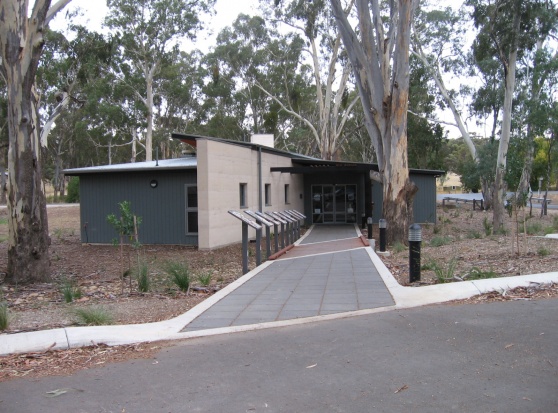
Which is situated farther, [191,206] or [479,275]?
[191,206]

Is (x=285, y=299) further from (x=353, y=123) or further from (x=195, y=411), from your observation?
(x=353, y=123)

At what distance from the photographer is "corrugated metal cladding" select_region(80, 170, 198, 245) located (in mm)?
19250

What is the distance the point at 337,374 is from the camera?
14.6 ft

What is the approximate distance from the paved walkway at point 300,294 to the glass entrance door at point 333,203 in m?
17.1

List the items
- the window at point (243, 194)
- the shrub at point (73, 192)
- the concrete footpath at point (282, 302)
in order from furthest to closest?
the shrub at point (73, 192) → the window at point (243, 194) → the concrete footpath at point (282, 302)

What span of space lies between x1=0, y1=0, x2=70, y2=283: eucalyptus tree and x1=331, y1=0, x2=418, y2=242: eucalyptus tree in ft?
29.0

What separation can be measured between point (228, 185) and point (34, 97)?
24.7ft

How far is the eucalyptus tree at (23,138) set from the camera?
1088 centimetres

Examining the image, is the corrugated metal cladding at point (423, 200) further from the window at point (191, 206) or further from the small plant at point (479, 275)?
the small plant at point (479, 275)

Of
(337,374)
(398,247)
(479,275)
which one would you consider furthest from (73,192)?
(337,374)

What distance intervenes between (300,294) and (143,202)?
1295 centimetres

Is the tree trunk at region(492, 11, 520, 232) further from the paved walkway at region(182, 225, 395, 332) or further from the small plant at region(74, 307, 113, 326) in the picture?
the small plant at region(74, 307, 113, 326)

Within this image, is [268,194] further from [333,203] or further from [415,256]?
[415,256]

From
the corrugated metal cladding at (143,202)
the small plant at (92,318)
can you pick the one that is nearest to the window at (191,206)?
the corrugated metal cladding at (143,202)
